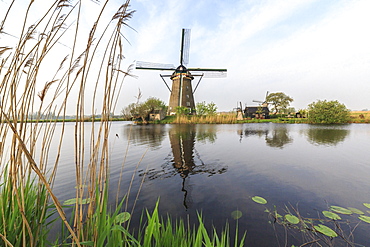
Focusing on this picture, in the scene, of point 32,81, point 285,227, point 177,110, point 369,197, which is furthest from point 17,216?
point 177,110

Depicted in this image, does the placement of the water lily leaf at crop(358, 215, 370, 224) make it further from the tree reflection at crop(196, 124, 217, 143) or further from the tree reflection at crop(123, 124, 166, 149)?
the tree reflection at crop(196, 124, 217, 143)

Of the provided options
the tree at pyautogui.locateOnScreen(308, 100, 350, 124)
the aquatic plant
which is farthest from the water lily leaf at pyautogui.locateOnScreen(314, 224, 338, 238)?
the tree at pyautogui.locateOnScreen(308, 100, 350, 124)

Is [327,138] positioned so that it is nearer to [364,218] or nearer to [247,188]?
[364,218]

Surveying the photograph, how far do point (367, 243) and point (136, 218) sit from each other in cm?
293

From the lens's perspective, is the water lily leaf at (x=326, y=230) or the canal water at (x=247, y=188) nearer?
the water lily leaf at (x=326, y=230)

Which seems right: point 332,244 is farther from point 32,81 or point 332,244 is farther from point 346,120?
point 346,120

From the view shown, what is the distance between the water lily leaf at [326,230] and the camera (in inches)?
71.7

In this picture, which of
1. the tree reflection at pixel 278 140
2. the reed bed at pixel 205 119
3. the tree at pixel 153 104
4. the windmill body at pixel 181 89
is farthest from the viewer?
the tree at pixel 153 104

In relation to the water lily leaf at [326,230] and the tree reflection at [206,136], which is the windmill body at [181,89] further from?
the water lily leaf at [326,230]

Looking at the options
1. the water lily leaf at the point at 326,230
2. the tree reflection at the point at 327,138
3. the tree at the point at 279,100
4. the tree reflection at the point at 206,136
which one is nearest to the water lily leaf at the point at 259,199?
the water lily leaf at the point at 326,230

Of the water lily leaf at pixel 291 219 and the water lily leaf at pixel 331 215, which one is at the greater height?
the water lily leaf at pixel 331 215

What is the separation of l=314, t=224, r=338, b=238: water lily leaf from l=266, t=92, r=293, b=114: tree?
1838 inches

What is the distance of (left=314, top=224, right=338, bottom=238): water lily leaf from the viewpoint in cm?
182

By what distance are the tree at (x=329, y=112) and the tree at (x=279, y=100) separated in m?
16.3
